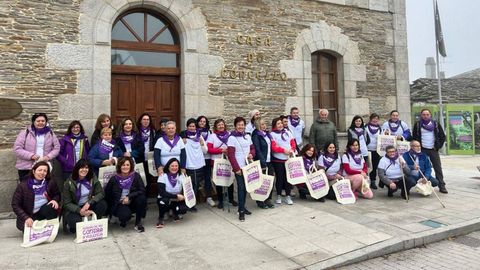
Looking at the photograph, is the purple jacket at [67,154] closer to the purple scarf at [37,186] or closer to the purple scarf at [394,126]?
the purple scarf at [37,186]

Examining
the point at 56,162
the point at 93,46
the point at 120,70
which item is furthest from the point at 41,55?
the point at 56,162

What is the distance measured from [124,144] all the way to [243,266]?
300cm

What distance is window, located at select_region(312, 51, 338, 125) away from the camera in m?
8.95

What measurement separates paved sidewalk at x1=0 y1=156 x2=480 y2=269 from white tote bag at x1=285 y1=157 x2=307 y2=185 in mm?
481

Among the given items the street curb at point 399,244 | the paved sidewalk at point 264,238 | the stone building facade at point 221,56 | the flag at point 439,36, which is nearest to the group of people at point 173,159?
the paved sidewalk at point 264,238

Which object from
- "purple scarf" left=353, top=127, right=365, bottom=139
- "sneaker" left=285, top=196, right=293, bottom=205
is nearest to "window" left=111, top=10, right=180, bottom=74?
"sneaker" left=285, top=196, right=293, bottom=205

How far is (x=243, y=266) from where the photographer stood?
3.97m

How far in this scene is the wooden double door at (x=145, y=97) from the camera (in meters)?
6.93

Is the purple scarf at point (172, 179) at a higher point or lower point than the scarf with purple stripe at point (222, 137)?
lower

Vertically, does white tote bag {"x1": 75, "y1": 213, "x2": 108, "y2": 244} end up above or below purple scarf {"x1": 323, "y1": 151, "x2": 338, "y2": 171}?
below

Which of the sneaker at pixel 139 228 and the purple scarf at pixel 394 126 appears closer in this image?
the sneaker at pixel 139 228

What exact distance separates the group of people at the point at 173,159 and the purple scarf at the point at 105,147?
2 centimetres

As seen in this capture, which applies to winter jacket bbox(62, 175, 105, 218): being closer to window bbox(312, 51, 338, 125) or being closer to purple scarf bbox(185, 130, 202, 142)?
purple scarf bbox(185, 130, 202, 142)

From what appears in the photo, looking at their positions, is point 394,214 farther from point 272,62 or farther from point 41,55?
point 41,55
